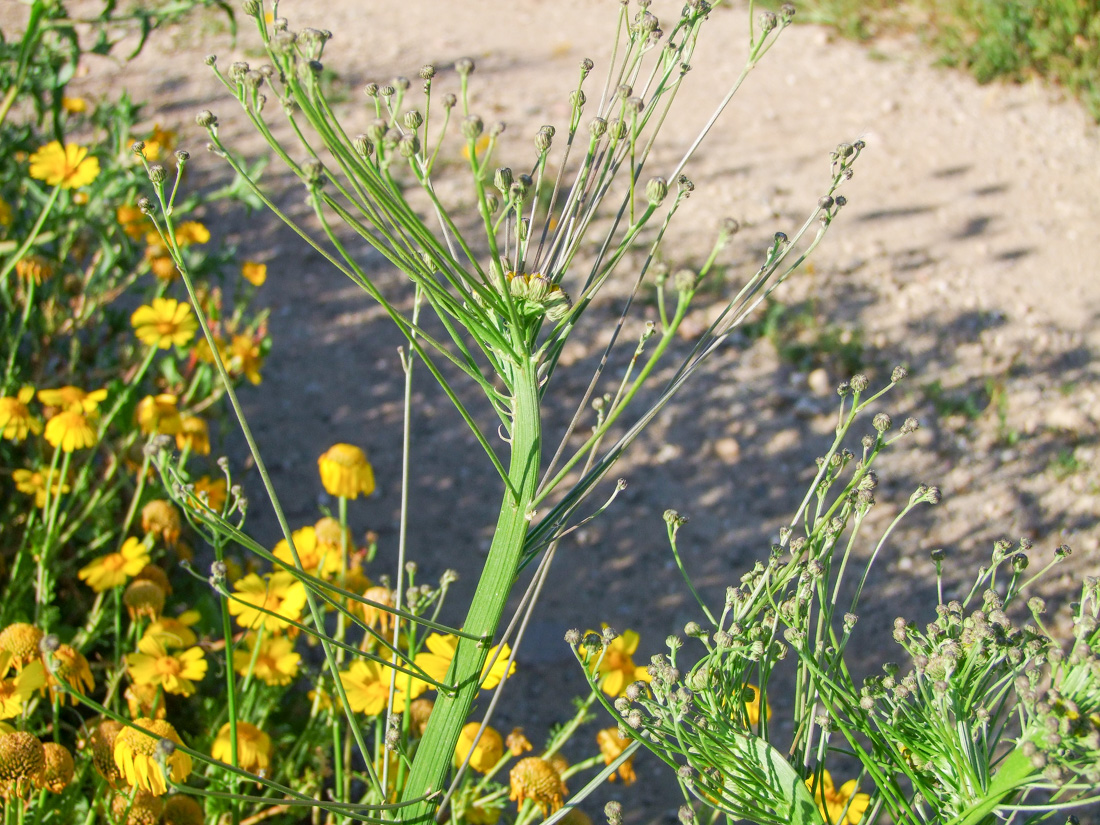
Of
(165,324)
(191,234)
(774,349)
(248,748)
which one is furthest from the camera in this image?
(774,349)

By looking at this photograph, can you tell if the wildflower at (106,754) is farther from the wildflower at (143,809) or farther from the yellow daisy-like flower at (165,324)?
the yellow daisy-like flower at (165,324)

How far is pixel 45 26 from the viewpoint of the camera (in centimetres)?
→ 224

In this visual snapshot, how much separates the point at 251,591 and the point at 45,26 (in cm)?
153

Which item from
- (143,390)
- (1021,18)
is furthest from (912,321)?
(143,390)

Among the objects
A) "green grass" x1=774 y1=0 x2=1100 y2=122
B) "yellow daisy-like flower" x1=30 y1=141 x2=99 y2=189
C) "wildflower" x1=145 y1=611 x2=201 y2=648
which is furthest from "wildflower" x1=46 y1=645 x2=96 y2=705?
"green grass" x1=774 y1=0 x2=1100 y2=122

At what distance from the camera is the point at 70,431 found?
6.10 feet

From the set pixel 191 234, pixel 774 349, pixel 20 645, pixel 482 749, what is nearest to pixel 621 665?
pixel 482 749

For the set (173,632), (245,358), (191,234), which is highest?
(191,234)

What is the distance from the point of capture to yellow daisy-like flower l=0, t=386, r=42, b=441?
186 cm

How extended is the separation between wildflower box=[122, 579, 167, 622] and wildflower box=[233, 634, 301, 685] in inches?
7.0

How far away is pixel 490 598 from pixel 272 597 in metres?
0.83

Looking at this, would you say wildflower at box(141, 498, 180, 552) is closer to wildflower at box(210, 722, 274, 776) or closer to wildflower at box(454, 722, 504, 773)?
wildflower at box(210, 722, 274, 776)

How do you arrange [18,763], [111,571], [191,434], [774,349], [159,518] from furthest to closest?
[774,349], [191,434], [159,518], [111,571], [18,763]

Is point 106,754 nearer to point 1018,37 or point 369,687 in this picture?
point 369,687
